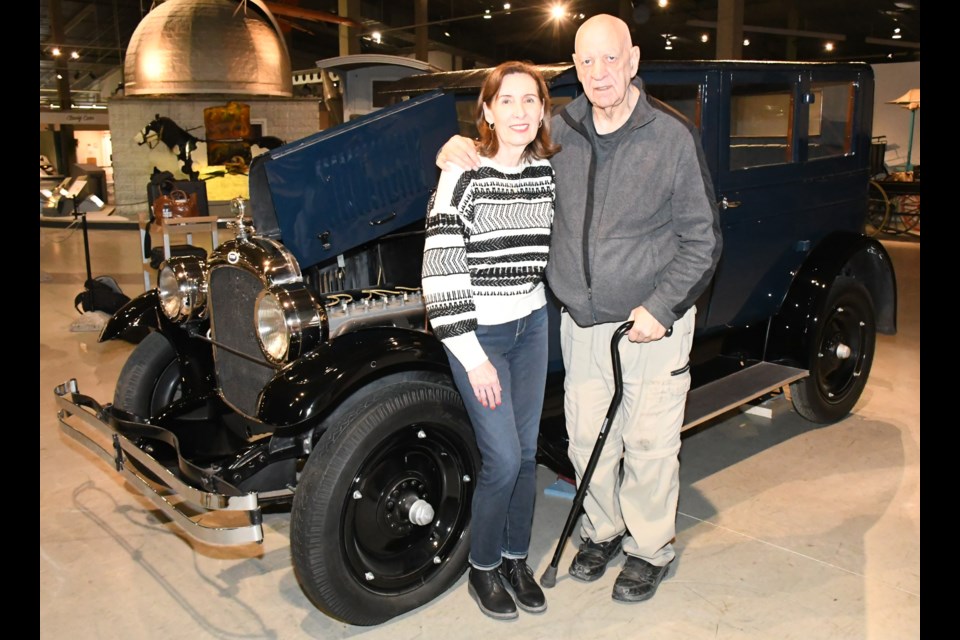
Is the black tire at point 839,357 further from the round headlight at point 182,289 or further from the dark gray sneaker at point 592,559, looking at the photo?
the round headlight at point 182,289

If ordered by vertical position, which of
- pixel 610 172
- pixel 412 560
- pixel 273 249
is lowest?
pixel 412 560

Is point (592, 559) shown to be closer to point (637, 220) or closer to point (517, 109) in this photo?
point (637, 220)

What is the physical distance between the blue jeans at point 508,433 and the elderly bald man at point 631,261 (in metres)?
0.27

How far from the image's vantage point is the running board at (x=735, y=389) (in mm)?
3289

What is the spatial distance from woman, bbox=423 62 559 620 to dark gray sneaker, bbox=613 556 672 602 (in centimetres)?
51

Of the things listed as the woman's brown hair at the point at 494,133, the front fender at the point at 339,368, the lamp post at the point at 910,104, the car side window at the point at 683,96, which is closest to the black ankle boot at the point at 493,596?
the front fender at the point at 339,368

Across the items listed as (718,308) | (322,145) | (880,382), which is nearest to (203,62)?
(322,145)

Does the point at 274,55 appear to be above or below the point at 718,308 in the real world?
above

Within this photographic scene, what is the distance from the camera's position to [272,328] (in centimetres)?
258

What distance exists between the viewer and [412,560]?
2684mm

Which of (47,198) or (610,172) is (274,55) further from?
(47,198)

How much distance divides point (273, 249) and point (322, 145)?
1.30ft

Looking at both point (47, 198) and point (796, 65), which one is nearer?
point (796, 65)

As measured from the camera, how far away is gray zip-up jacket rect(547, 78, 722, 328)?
239cm
